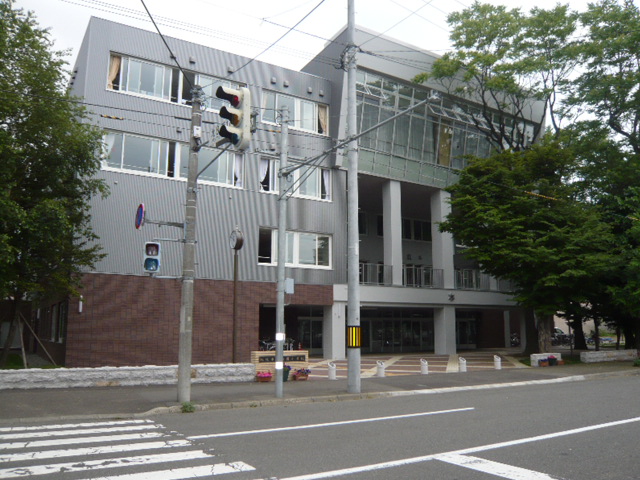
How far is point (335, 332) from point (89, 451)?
67.4 ft

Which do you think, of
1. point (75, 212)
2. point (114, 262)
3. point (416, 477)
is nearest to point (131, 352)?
point (114, 262)

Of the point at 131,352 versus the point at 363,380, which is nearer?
the point at 363,380

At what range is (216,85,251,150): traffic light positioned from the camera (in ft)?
32.2

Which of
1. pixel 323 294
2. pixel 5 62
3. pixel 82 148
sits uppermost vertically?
pixel 5 62

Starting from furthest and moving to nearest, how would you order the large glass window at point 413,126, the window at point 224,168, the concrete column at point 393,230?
1. the concrete column at point 393,230
2. the large glass window at point 413,126
3. the window at point 224,168

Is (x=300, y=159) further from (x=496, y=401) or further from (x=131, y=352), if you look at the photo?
(x=496, y=401)

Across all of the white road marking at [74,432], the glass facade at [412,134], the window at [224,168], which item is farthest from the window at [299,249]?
the white road marking at [74,432]

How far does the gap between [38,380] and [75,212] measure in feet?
22.0

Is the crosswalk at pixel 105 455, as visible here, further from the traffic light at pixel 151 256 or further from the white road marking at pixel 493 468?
the traffic light at pixel 151 256

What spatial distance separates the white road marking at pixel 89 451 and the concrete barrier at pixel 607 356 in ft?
74.7

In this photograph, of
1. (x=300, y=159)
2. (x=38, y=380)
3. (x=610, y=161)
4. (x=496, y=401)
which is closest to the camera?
(x=496, y=401)

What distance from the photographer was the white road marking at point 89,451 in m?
7.29

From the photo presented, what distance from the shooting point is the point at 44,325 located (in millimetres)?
30312

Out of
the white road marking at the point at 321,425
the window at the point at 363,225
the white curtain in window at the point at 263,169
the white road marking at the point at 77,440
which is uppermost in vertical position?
the white curtain in window at the point at 263,169
